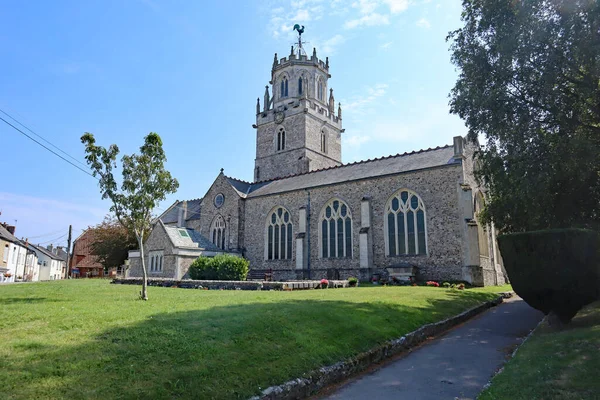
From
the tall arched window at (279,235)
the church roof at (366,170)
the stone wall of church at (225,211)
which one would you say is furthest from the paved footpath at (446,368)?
the stone wall of church at (225,211)

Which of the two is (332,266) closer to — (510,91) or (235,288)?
(235,288)

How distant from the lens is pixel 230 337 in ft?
23.7

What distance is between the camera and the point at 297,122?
47438 mm

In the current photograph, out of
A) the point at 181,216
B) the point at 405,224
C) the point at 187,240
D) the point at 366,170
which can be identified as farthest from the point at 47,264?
the point at 405,224

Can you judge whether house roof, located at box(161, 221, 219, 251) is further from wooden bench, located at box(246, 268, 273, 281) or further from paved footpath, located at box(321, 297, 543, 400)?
paved footpath, located at box(321, 297, 543, 400)

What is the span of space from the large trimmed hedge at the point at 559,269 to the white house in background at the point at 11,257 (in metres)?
47.1

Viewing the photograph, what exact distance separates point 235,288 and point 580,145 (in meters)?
16.2

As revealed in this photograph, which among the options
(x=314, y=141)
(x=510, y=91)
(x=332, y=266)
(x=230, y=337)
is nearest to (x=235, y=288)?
(x=332, y=266)

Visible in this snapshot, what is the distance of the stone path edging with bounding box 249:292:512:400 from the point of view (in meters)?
5.96

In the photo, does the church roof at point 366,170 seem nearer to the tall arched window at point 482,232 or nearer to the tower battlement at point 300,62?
the tall arched window at point 482,232

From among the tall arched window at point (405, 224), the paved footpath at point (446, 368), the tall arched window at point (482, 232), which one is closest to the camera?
the paved footpath at point (446, 368)

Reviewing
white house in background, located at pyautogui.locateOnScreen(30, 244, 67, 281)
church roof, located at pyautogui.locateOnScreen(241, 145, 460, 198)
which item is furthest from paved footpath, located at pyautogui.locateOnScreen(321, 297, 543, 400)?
white house in background, located at pyautogui.locateOnScreen(30, 244, 67, 281)

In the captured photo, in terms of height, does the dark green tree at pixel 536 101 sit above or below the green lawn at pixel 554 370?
above

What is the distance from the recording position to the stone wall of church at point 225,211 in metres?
36.5
